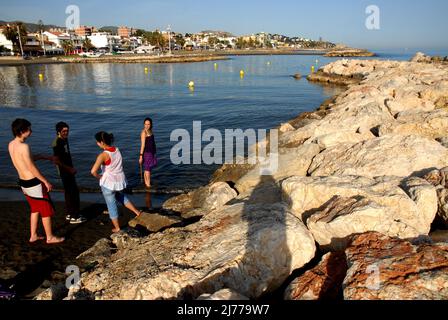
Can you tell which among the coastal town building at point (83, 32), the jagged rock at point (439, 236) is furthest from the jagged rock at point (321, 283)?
the coastal town building at point (83, 32)

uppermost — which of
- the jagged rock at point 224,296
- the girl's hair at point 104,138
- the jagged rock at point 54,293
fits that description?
the girl's hair at point 104,138

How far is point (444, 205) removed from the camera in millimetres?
5297

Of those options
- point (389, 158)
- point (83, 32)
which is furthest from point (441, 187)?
point (83, 32)

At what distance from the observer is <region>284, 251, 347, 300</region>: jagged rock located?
3744 millimetres

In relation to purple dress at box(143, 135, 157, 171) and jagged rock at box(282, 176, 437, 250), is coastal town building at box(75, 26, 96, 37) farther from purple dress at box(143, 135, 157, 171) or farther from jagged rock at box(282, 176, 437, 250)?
jagged rock at box(282, 176, 437, 250)

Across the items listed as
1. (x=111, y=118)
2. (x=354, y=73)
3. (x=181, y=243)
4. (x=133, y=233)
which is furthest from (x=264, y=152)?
(x=354, y=73)

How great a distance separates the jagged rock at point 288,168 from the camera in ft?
27.0

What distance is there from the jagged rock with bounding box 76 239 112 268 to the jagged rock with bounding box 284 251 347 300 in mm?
3575

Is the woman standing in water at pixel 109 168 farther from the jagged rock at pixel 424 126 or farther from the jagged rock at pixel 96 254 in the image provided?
the jagged rock at pixel 424 126

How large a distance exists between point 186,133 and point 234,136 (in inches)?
113

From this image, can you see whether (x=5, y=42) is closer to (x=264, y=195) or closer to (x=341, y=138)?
(x=341, y=138)

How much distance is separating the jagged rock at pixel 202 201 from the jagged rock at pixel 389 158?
7.03ft

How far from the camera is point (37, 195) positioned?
6316 mm
